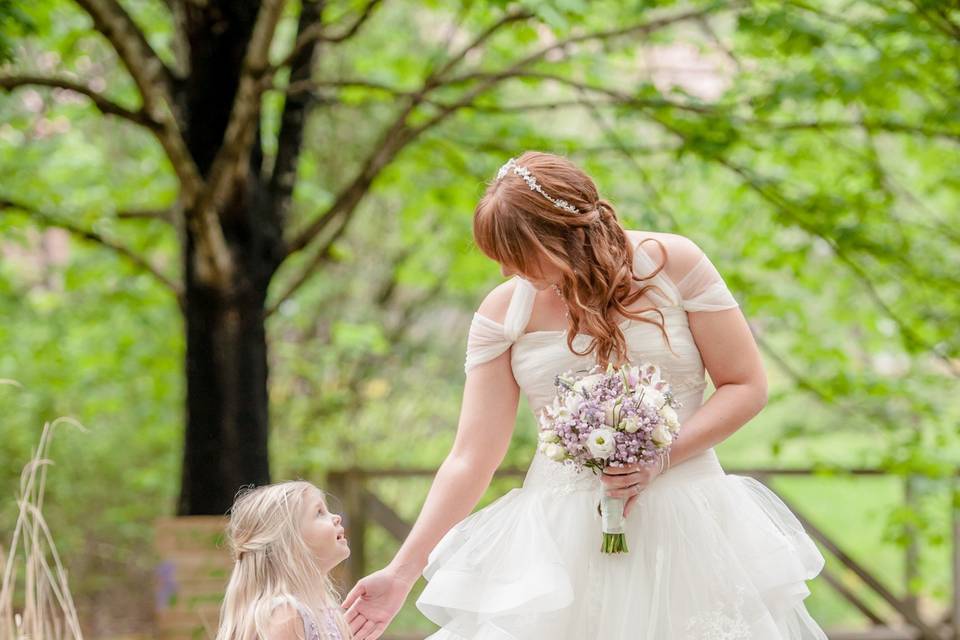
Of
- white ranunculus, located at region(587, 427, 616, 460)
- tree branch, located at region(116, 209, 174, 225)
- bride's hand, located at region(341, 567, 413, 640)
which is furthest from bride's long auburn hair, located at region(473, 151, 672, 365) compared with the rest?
tree branch, located at region(116, 209, 174, 225)

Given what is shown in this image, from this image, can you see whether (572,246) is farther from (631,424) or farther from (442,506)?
(442,506)

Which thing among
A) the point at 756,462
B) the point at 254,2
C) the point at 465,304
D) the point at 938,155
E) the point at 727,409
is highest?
the point at 254,2

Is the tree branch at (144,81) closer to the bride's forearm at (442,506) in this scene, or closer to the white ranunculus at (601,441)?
the bride's forearm at (442,506)

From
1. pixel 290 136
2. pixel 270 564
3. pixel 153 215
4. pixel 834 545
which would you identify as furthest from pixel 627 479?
pixel 834 545

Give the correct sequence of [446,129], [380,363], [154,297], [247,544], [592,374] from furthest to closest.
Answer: [380,363], [154,297], [446,129], [247,544], [592,374]

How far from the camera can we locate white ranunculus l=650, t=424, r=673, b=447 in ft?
7.68

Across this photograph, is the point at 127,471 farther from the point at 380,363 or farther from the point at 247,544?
the point at 247,544

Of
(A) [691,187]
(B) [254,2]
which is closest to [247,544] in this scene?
(B) [254,2]

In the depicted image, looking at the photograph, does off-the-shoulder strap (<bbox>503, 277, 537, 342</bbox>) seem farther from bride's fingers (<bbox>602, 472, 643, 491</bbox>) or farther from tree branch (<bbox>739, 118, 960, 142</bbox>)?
tree branch (<bbox>739, 118, 960, 142</bbox>)

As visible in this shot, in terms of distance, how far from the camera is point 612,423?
234 centimetres

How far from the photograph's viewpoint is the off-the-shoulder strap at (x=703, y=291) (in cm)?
256

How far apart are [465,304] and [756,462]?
3579mm

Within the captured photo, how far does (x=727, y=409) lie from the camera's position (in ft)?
8.26

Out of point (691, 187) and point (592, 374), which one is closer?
point (592, 374)
